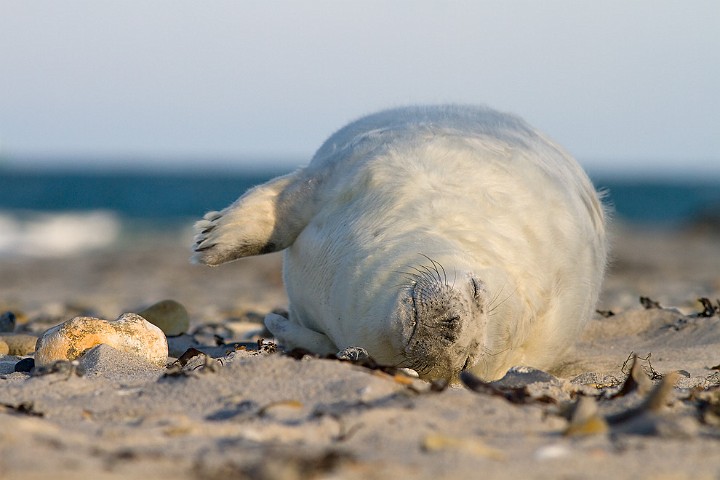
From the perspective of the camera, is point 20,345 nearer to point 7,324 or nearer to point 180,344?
point 180,344

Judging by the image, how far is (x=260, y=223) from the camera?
4.80 meters

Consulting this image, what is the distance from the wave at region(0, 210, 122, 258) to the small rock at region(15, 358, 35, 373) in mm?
16312

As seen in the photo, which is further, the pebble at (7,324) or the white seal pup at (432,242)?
the pebble at (7,324)

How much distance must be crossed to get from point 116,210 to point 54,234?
14.9 m

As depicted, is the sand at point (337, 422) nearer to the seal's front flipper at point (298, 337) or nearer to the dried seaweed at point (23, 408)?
the dried seaweed at point (23, 408)

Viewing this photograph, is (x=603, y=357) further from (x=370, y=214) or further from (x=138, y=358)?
(x=138, y=358)

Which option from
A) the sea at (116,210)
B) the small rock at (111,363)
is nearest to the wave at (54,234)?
the sea at (116,210)

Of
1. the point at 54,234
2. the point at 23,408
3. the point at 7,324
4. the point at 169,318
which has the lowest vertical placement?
the point at 54,234

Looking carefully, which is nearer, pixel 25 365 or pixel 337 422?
pixel 337 422

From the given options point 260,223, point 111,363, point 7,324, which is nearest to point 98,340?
point 111,363

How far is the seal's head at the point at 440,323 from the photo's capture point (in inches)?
138

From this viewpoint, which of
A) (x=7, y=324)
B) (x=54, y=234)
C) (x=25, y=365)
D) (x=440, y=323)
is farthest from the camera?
(x=54, y=234)

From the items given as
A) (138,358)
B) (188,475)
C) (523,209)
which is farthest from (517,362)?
(188,475)

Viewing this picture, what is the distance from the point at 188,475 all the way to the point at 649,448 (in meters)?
1.12
